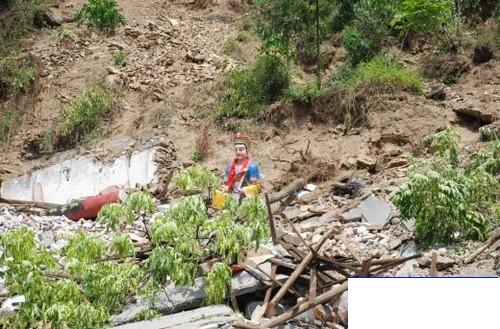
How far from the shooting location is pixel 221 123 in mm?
12086

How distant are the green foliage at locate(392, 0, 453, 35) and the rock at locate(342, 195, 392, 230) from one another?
4.54m

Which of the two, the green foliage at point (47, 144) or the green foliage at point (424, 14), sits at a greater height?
the green foliage at point (424, 14)

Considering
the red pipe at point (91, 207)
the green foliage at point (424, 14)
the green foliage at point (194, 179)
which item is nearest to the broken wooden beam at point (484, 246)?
the green foliage at point (194, 179)

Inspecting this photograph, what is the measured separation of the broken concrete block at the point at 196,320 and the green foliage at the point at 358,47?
7.78 meters

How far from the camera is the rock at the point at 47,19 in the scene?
15359 millimetres

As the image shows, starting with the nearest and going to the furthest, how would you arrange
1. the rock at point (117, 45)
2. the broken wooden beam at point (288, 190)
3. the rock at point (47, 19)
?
the broken wooden beam at point (288, 190), the rock at point (117, 45), the rock at point (47, 19)

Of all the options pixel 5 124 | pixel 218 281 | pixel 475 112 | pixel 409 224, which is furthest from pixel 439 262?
pixel 5 124

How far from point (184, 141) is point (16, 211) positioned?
3216mm

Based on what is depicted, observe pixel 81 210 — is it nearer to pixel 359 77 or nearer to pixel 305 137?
pixel 305 137

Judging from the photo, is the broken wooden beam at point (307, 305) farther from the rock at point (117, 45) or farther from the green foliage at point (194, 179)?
the rock at point (117, 45)

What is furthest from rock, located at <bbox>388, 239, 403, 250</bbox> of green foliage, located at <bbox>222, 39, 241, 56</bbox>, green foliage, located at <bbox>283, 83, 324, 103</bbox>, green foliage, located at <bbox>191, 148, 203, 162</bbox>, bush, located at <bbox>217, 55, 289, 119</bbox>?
green foliage, located at <bbox>222, 39, 241, 56</bbox>

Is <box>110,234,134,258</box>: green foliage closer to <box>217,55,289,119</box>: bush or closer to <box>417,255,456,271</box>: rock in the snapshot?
<box>417,255,456,271</box>: rock

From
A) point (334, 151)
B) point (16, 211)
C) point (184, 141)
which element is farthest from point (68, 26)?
point (334, 151)

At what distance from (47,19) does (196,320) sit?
1223 centimetres
